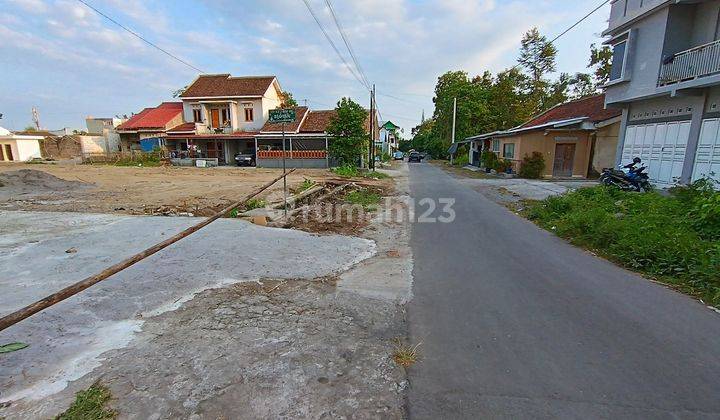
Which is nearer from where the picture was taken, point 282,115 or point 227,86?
point 282,115

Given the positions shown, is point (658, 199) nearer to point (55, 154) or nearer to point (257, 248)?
point (257, 248)

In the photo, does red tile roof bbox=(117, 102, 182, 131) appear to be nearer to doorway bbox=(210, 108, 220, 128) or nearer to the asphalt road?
doorway bbox=(210, 108, 220, 128)

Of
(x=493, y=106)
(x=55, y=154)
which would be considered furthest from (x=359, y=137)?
(x=55, y=154)

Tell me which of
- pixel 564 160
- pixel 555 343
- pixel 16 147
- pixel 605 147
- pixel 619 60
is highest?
pixel 619 60

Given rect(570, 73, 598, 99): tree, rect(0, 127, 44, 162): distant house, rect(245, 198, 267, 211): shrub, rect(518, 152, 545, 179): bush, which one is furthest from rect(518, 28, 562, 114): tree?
rect(0, 127, 44, 162): distant house

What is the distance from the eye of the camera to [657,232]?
6.11 metres

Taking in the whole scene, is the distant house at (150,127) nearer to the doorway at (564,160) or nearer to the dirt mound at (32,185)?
the dirt mound at (32,185)

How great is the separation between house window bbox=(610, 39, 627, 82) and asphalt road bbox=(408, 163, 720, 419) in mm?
12614

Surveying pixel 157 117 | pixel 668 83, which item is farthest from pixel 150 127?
pixel 668 83

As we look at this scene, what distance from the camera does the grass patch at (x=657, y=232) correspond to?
497 centimetres

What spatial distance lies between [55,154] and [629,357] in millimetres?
50876

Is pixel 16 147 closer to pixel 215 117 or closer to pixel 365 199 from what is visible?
pixel 215 117

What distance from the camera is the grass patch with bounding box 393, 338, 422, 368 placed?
9.92 ft

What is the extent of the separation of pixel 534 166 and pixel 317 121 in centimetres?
1822
